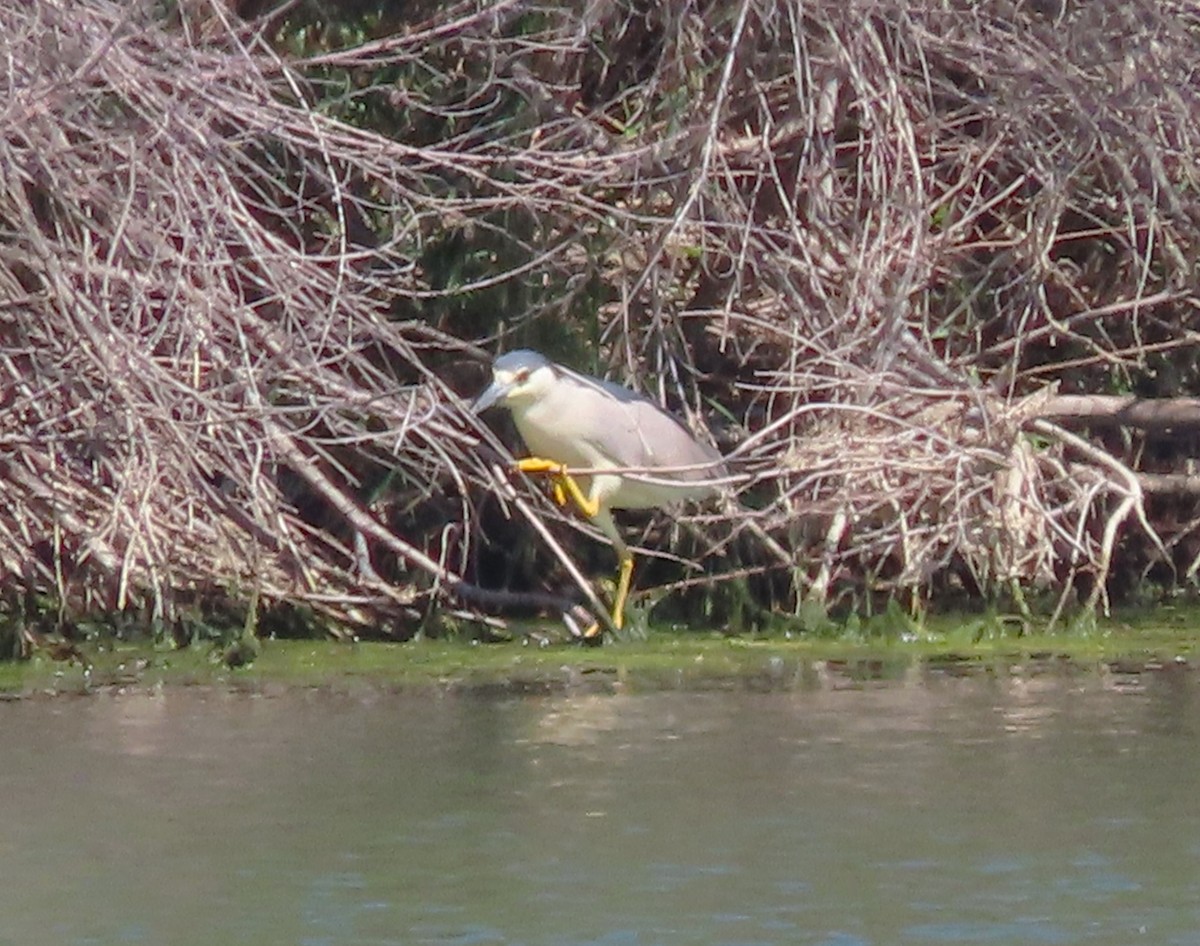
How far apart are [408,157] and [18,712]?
235 centimetres

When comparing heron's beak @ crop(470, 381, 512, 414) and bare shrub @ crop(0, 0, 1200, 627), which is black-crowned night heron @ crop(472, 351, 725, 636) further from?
bare shrub @ crop(0, 0, 1200, 627)

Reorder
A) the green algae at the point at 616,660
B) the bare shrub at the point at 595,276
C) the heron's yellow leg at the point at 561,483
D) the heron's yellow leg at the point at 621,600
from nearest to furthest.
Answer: the green algae at the point at 616,660
the bare shrub at the point at 595,276
the heron's yellow leg at the point at 621,600
the heron's yellow leg at the point at 561,483

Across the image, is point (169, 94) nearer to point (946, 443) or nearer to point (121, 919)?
point (946, 443)

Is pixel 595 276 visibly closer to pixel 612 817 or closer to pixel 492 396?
pixel 492 396

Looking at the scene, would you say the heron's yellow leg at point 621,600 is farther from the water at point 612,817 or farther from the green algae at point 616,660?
the water at point 612,817

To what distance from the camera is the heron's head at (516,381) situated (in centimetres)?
762

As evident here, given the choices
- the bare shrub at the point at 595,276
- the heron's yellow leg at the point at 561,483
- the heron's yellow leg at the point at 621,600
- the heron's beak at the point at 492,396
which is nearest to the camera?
the bare shrub at the point at 595,276

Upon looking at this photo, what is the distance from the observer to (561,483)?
8.05 metres

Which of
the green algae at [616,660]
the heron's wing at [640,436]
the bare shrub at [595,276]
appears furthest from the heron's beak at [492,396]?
the green algae at [616,660]

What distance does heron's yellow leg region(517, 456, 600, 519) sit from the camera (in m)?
7.80

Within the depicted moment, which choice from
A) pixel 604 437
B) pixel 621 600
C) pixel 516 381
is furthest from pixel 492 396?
pixel 621 600

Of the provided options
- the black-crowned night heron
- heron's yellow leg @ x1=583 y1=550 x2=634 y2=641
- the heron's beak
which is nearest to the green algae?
heron's yellow leg @ x1=583 y1=550 x2=634 y2=641

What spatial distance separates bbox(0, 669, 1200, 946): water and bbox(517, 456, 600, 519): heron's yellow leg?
4.15 feet

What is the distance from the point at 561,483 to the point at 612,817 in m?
3.00
